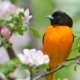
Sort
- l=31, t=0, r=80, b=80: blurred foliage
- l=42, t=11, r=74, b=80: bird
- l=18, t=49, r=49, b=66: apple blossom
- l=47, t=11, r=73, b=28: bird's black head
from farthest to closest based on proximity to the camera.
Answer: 1. l=31, t=0, r=80, b=80: blurred foliage
2. l=47, t=11, r=73, b=28: bird's black head
3. l=42, t=11, r=74, b=80: bird
4. l=18, t=49, r=49, b=66: apple blossom

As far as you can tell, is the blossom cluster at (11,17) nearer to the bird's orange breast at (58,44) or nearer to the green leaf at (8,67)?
the green leaf at (8,67)

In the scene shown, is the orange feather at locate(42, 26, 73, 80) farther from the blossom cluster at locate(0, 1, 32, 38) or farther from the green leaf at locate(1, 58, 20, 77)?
the green leaf at locate(1, 58, 20, 77)

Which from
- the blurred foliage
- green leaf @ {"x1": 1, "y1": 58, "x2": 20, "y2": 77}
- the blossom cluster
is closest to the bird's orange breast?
the blossom cluster

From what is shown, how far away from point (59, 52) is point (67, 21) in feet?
1.24

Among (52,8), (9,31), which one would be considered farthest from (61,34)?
(52,8)

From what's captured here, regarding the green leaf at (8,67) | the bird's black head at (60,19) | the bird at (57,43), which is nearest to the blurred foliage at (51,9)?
the bird's black head at (60,19)

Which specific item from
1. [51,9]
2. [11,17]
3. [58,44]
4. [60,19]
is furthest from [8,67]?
[51,9]

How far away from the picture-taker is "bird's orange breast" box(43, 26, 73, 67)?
2852 millimetres

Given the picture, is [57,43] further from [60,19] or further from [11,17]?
[11,17]

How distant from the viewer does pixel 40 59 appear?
1.65m

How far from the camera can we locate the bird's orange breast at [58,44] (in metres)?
2.85

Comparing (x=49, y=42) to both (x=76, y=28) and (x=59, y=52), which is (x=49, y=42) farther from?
(x=76, y=28)

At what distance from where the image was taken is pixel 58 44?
284 cm

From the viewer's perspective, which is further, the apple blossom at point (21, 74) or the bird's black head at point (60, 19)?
the bird's black head at point (60, 19)
